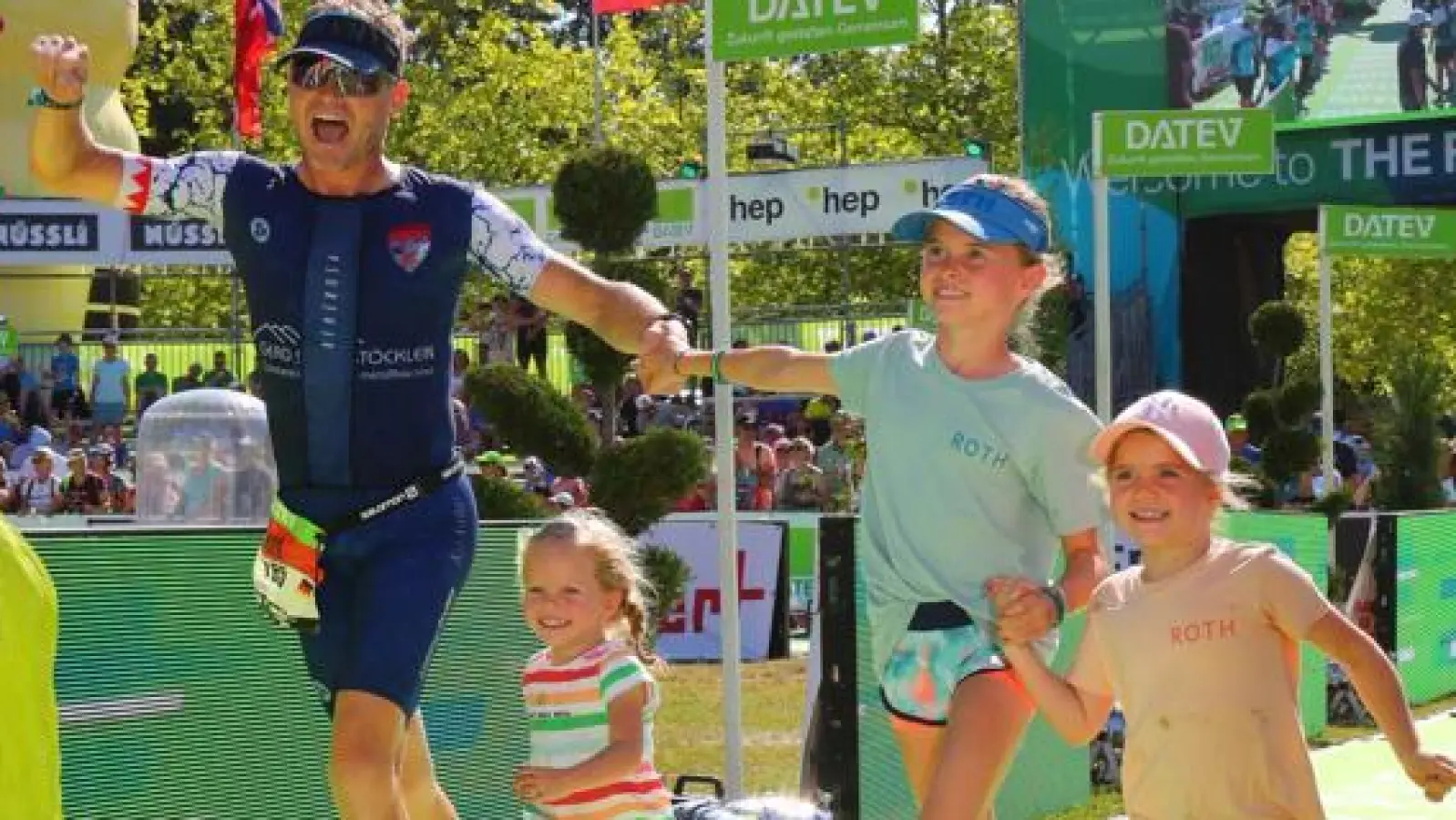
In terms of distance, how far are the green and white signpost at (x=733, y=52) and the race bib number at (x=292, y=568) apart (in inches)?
123

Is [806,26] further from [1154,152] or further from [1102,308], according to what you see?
[1154,152]

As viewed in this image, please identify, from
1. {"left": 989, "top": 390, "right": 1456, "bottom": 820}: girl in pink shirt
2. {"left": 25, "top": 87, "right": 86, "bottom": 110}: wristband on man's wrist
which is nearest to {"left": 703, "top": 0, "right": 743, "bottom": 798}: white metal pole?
{"left": 989, "top": 390, "right": 1456, "bottom": 820}: girl in pink shirt

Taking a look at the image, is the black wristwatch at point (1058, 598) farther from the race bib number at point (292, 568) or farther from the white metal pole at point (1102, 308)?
the white metal pole at point (1102, 308)

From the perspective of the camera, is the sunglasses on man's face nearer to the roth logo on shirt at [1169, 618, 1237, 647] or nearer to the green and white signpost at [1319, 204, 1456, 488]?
the roth logo on shirt at [1169, 618, 1237, 647]

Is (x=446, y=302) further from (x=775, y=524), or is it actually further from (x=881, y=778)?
(x=775, y=524)

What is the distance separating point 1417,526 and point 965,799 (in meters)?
10.5

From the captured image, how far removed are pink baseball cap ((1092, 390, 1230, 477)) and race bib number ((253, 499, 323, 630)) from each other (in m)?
1.65

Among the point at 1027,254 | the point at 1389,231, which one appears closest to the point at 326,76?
the point at 1027,254

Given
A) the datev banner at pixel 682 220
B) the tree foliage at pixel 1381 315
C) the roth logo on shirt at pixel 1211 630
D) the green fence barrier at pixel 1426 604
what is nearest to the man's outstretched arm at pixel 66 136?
the roth logo on shirt at pixel 1211 630

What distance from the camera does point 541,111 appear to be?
42875 millimetres

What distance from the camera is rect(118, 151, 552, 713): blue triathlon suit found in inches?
211

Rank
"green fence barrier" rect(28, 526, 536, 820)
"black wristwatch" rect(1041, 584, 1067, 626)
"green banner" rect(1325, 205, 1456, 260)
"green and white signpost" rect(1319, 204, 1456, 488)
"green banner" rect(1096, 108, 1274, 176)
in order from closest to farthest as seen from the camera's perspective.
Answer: "black wristwatch" rect(1041, 584, 1067, 626), "green fence barrier" rect(28, 526, 536, 820), "green banner" rect(1096, 108, 1274, 176), "green and white signpost" rect(1319, 204, 1456, 488), "green banner" rect(1325, 205, 1456, 260)

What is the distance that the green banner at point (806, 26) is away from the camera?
28.1 feet

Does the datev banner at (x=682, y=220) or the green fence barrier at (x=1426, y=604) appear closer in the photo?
the green fence barrier at (x=1426, y=604)
